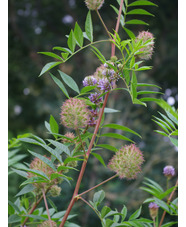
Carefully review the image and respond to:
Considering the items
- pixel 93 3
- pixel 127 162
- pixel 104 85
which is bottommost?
pixel 127 162

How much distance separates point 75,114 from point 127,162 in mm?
97

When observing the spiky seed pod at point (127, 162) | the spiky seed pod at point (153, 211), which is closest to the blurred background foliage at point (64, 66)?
the spiky seed pod at point (153, 211)

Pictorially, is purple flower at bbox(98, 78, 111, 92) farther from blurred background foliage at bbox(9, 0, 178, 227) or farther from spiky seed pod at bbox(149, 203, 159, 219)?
blurred background foliage at bbox(9, 0, 178, 227)

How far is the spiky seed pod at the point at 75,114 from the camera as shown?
1.21 ft

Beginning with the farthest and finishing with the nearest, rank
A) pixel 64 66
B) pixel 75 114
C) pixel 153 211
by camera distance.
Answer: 1. pixel 64 66
2. pixel 153 211
3. pixel 75 114

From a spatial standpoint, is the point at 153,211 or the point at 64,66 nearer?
the point at 153,211

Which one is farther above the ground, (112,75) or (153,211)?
(112,75)

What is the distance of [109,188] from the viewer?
2297 millimetres

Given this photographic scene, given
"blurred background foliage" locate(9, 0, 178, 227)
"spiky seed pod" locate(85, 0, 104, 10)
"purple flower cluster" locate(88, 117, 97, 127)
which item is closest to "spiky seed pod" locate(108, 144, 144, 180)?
"purple flower cluster" locate(88, 117, 97, 127)

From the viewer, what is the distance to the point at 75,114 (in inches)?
14.5

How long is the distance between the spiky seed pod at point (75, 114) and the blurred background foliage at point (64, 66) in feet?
6.60

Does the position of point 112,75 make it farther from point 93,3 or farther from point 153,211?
point 153,211

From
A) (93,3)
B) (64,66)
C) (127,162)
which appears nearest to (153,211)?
(127,162)

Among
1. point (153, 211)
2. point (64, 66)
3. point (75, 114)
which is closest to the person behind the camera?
point (75, 114)
